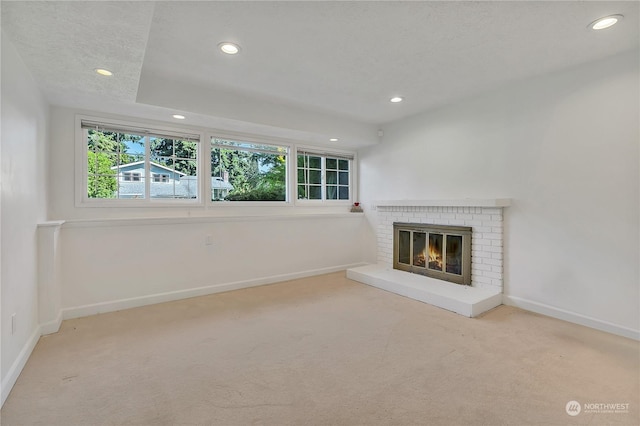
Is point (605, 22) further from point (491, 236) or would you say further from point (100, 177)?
point (100, 177)

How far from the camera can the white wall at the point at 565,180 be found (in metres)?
2.57

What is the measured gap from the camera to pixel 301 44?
7.91ft

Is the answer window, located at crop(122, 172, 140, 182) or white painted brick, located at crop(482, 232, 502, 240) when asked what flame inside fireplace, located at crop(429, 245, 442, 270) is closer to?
white painted brick, located at crop(482, 232, 502, 240)

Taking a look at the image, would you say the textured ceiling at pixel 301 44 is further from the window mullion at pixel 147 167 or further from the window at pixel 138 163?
the window mullion at pixel 147 167

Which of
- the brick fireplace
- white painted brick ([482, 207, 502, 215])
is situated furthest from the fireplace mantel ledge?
white painted brick ([482, 207, 502, 215])

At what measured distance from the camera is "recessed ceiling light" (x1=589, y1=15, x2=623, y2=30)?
210 centimetres

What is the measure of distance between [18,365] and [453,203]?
163 inches

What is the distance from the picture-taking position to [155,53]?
2.55 meters

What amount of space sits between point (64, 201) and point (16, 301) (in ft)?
4.69

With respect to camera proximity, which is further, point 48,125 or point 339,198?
point 339,198

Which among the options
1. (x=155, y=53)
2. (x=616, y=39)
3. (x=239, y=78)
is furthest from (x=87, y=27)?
(x=616, y=39)

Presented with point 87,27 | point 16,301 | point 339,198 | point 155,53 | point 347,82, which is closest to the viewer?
point 87,27

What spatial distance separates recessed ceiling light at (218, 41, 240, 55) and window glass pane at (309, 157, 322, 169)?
2.58 meters

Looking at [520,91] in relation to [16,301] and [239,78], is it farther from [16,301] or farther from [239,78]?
[16,301]
